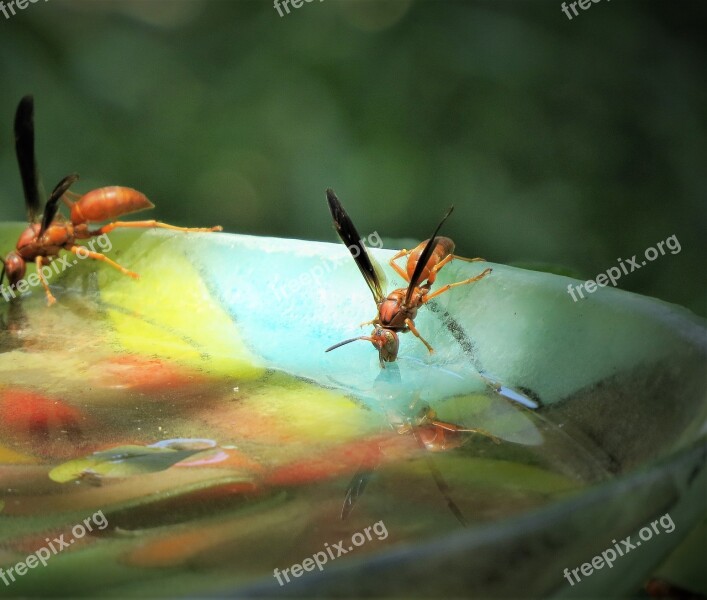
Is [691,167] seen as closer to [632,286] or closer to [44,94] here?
[632,286]

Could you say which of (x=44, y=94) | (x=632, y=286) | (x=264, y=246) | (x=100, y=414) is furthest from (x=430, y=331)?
(x=44, y=94)

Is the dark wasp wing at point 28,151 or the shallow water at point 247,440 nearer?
the shallow water at point 247,440

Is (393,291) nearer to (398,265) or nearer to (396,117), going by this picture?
(398,265)

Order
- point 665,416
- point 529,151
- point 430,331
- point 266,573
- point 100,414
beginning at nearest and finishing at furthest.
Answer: point 266,573 → point 665,416 → point 100,414 → point 430,331 → point 529,151

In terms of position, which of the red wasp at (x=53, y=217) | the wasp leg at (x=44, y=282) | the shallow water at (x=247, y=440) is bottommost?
the shallow water at (x=247, y=440)

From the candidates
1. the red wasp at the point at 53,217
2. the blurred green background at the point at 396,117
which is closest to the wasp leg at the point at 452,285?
the red wasp at the point at 53,217

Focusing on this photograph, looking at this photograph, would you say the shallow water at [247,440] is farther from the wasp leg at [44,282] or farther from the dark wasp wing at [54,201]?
the dark wasp wing at [54,201]
